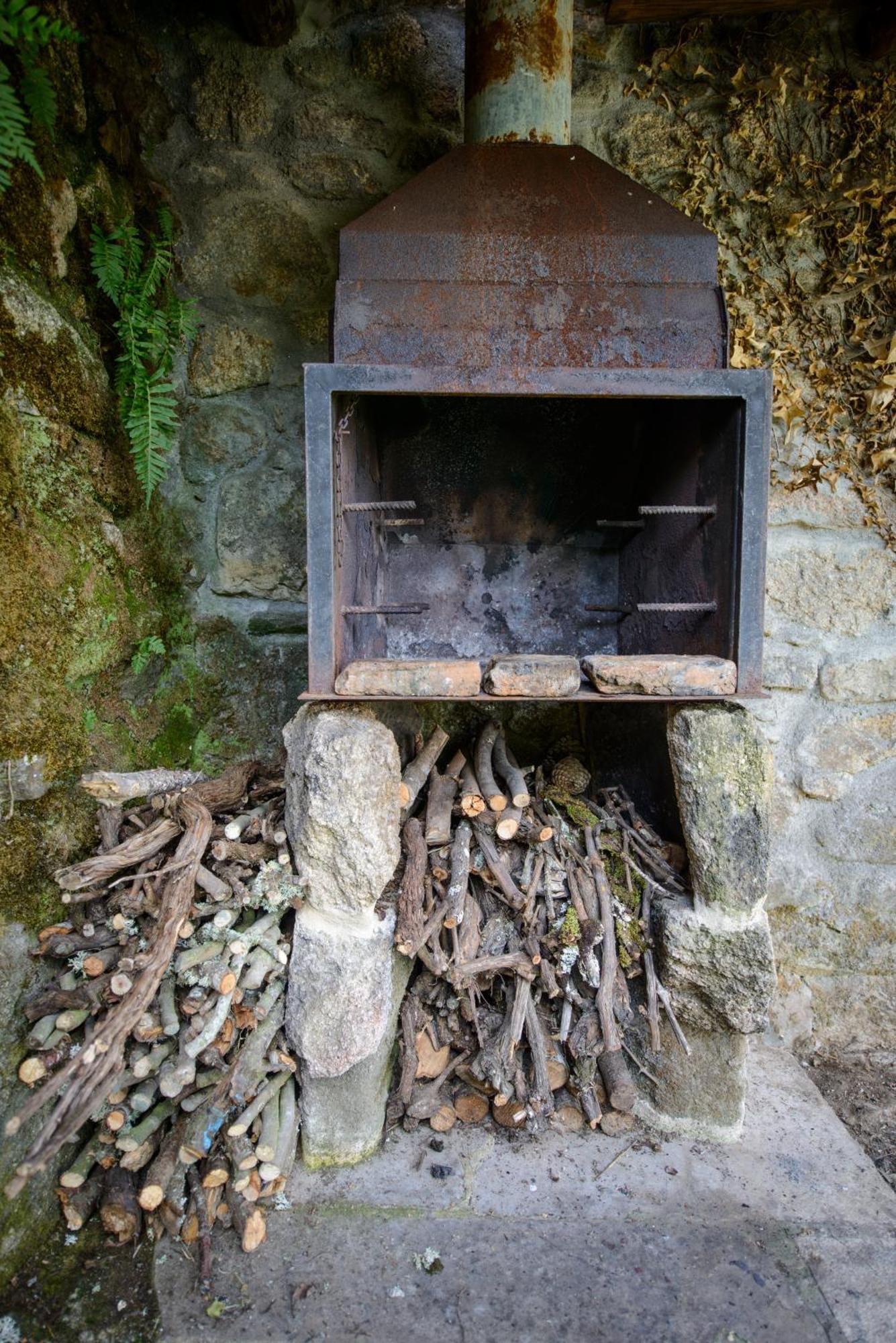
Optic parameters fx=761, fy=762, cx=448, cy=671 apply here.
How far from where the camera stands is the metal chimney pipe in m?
1.79

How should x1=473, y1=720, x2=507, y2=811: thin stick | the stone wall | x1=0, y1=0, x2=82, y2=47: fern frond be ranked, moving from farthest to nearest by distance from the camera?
the stone wall, x1=473, y1=720, x2=507, y2=811: thin stick, x1=0, y1=0, x2=82, y2=47: fern frond

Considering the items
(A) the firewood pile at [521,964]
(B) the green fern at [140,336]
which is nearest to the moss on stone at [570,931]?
(A) the firewood pile at [521,964]

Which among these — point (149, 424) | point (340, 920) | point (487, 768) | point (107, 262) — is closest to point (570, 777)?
point (487, 768)

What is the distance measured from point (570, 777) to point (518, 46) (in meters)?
1.80

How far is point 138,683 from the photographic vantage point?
208cm

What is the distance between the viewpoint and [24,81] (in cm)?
138

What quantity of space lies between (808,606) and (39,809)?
6.84 ft

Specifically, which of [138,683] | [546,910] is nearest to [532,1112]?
[546,910]

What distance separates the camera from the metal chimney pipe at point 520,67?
1.79m

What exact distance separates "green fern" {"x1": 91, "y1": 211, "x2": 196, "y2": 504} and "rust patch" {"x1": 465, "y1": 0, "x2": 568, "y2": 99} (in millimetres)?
892

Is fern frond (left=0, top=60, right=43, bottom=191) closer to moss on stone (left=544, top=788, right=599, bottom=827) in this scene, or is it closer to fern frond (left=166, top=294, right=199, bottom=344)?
fern frond (left=166, top=294, right=199, bottom=344)

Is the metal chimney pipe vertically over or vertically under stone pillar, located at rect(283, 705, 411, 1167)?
over

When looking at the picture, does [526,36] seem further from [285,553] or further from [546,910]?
[546,910]

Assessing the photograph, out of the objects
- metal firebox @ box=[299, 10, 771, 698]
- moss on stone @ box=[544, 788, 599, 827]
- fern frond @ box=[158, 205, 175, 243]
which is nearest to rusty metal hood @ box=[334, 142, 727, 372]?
metal firebox @ box=[299, 10, 771, 698]
